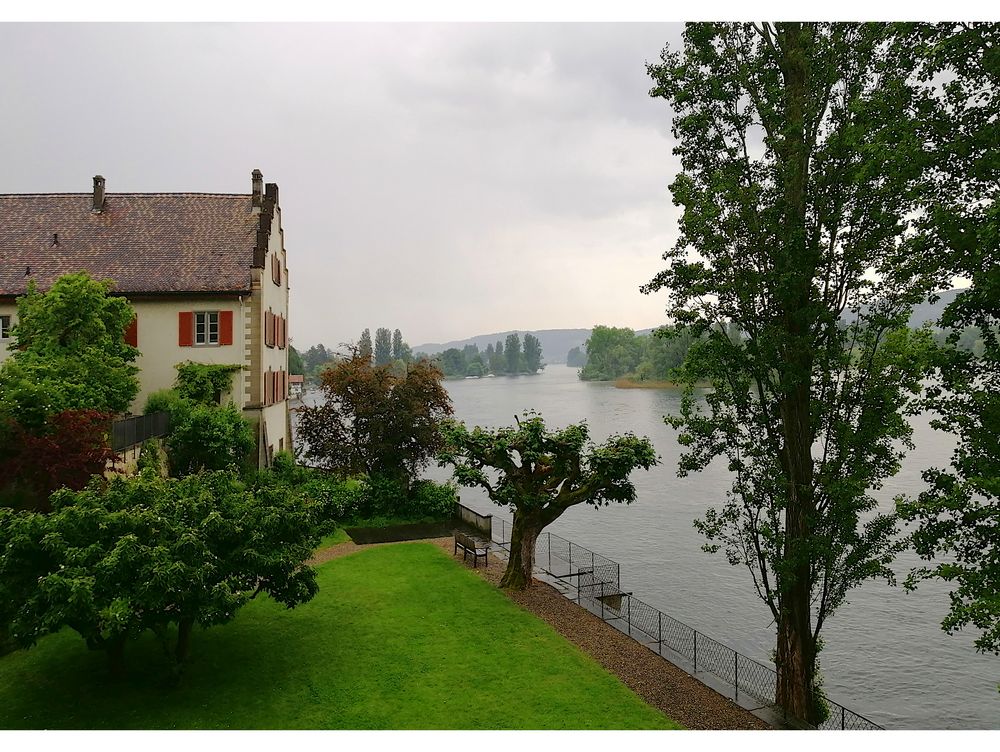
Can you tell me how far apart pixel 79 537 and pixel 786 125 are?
15977mm

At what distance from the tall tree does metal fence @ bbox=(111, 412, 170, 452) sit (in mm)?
17005

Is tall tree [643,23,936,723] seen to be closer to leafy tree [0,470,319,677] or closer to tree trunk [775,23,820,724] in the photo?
tree trunk [775,23,820,724]

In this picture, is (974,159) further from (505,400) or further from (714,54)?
(505,400)

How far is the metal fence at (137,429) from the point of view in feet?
75.4

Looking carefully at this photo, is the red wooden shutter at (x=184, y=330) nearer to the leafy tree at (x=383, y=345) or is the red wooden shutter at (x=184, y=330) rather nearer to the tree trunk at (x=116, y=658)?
the tree trunk at (x=116, y=658)

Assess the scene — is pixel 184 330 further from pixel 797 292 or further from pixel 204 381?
pixel 797 292

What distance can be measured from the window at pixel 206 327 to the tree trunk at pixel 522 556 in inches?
625

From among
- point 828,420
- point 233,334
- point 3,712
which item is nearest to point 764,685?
point 828,420

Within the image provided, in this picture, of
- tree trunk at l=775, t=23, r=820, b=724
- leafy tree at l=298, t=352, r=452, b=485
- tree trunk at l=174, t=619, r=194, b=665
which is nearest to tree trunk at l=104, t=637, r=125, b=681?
tree trunk at l=174, t=619, r=194, b=665

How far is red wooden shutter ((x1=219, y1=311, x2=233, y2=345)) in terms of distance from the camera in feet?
100

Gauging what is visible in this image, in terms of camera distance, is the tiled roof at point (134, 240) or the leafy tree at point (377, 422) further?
the leafy tree at point (377, 422)

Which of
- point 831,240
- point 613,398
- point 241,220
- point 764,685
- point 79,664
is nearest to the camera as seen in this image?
point 831,240

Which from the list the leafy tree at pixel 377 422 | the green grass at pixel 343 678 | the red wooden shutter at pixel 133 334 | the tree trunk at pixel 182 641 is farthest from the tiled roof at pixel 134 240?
the tree trunk at pixel 182 641

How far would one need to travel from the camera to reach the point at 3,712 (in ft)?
45.6
